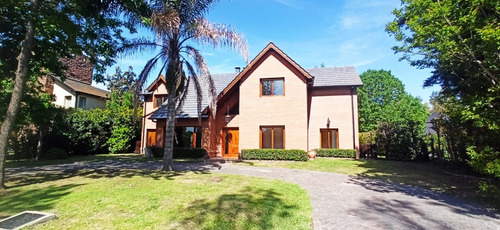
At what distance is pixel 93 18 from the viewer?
10.9m

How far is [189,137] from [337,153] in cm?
1174

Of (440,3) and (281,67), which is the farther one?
(281,67)

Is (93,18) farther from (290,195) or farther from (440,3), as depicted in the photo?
(440,3)

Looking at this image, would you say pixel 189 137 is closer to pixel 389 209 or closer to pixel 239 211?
pixel 239 211

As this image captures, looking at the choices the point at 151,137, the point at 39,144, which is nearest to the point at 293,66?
the point at 151,137

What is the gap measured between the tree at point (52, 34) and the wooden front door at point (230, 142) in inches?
390

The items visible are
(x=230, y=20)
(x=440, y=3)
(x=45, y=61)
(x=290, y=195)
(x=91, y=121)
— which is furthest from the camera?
(x=91, y=121)

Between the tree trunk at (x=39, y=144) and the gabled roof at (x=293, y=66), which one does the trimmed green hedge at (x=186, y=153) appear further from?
the tree trunk at (x=39, y=144)

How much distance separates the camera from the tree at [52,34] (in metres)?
8.30

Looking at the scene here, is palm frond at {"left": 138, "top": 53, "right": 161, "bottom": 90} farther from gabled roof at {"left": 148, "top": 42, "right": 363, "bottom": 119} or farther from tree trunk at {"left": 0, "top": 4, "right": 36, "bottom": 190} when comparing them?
gabled roof at {"left": 148, "top": 42, "right": 363, "bottom": 119}

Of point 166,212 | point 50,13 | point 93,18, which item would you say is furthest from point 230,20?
point 166,212

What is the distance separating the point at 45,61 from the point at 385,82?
4225 centimetres

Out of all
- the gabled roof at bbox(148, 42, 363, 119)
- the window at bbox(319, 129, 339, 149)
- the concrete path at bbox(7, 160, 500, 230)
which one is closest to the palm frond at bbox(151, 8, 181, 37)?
the concrete path at bbox(7, 160, 500, 230)

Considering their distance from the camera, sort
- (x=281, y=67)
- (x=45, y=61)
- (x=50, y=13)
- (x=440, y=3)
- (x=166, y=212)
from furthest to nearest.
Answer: (x=281, y=67), (x=45, y=61), (x=50, y=13), (x=440, y=3), (x=166, y=212)
